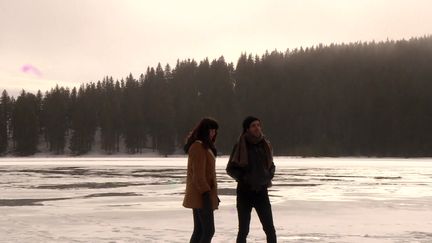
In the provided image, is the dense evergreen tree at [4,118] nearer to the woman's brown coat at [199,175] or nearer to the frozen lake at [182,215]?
the frozen lake at [182,215]

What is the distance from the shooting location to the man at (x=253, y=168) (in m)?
7.21

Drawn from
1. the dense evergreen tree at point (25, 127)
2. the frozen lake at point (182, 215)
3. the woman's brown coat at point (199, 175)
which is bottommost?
the frozen lake at point (182, 215)

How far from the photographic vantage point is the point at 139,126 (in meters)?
137

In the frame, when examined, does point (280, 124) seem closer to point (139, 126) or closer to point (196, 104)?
point (196, 104)

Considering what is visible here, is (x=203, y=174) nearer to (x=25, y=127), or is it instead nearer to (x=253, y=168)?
(x=253, y=168)

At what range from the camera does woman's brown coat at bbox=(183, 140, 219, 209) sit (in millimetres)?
6793

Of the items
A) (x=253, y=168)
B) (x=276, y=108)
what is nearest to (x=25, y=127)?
(x=276, y=108)

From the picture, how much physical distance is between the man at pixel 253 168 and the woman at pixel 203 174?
407 millimetres

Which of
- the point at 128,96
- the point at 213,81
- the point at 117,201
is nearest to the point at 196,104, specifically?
the point at 213,81

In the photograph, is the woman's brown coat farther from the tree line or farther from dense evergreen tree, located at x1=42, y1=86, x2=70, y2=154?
dense evergreen tree, located at x1=42, y1=86, x2=70, y2=154

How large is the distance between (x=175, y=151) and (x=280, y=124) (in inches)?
1055

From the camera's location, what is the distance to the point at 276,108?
144 m

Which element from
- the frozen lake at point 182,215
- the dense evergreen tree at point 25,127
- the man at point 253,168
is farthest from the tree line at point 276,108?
the man at point 253,168

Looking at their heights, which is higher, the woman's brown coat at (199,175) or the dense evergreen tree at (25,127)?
the dense evergreen tree at (25,127)
